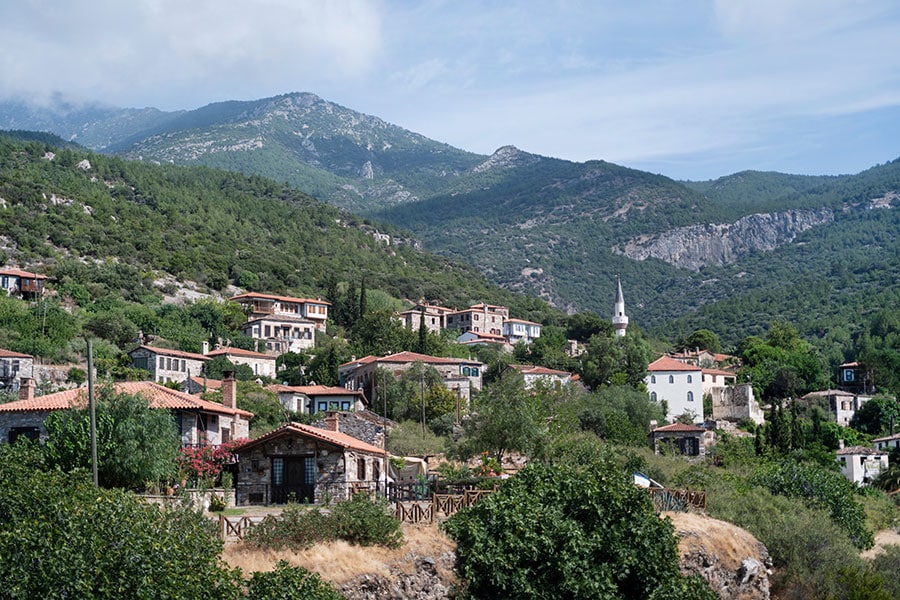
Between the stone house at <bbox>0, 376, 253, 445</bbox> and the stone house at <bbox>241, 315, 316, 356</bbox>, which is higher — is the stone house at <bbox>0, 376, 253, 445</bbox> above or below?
below

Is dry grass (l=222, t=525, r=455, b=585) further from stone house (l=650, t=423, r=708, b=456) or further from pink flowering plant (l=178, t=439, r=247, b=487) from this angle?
Answer: stone house (l=650, t=423, r=708, b=456)

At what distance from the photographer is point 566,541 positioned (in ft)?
105

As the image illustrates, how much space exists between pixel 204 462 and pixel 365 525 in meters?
8.91

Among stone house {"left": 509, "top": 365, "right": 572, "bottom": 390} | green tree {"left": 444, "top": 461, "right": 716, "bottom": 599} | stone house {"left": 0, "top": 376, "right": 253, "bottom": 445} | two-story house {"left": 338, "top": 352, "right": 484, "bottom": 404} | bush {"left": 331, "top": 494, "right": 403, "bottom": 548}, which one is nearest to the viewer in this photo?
bush {"left": 331, "top": 494, "right": 403, "bottom": 548}

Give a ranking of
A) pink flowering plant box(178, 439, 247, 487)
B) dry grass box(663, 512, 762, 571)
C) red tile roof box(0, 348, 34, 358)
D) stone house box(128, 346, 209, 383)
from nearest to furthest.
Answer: pink flowering plant box(178, 439, 247, 487)
dry grass box(663, 512, 762, 571)
red tile roof box(0, 348, 34, 358)
stone house box(128, 346, 209, 383)

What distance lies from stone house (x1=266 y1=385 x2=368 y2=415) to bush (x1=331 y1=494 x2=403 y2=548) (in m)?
40.6

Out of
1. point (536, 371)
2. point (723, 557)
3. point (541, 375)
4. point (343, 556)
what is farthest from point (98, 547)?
point (536, 371)

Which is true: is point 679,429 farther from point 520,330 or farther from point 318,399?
point 520,330

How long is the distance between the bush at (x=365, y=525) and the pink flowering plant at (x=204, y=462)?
7.25m

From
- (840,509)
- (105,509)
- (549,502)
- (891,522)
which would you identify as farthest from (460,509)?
(891,522)

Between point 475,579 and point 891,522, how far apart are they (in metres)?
39.2

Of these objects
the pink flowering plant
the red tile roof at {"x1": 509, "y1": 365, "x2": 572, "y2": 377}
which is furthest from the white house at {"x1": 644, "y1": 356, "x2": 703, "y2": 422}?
the pink flowering plant

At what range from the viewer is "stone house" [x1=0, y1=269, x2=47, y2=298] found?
97.4 metres

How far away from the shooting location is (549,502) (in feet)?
111
